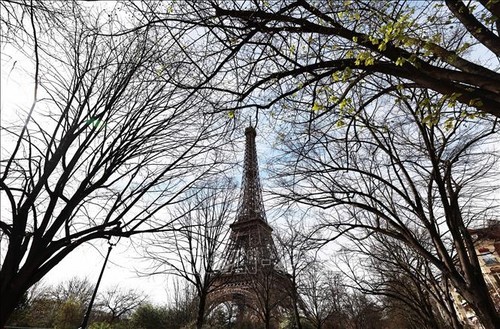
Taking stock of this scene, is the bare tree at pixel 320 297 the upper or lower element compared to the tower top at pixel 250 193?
lower

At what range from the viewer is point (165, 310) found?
75.6 ft

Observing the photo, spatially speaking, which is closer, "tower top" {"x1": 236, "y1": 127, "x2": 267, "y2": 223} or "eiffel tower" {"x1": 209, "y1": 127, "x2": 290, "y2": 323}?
"eiffel tower" {"x1": 209, "y1": 127, "x2": 290, "y2": 323}

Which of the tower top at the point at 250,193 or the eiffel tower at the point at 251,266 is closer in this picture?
the eiffel tower at the point at 251,266

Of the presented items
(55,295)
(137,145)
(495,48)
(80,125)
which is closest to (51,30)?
(80,125)

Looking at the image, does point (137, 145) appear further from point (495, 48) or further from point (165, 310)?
point (165, 310)

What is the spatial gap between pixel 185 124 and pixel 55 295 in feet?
129

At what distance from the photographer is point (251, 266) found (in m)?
25.1

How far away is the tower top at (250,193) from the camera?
29859 mm

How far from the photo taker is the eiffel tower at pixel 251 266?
64.4 ft

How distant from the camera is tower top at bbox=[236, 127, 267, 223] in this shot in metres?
29.9

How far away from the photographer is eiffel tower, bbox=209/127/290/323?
19.6 meters

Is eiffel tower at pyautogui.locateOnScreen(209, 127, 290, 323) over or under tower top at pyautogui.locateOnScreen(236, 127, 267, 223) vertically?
under

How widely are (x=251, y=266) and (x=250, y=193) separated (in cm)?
954

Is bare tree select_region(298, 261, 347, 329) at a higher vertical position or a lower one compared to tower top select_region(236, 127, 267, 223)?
lower
